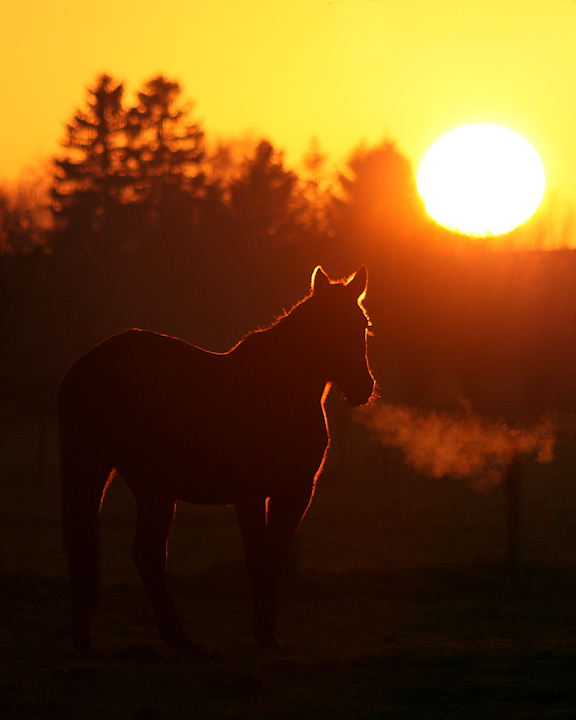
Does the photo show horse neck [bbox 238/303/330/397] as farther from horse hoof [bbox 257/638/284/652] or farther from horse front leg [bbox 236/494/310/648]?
horse hoof [bbox 257/638/284/652]

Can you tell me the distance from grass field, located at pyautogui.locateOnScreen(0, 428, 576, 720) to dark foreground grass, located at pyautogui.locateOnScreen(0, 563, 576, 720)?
2 centimetres

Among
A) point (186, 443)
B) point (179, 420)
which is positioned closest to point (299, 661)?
point (186, 443)

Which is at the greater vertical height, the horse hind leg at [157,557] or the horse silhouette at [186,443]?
the horse silhouette at [186,443]

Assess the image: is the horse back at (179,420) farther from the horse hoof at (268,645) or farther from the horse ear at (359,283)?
the horse hoof at (268,645)

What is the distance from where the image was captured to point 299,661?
26.3ft

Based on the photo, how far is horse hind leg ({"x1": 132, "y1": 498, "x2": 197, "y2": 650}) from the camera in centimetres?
833

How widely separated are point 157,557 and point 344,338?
8.20ft

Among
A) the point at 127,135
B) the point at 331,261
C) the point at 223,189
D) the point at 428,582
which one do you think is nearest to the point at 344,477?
the point at 331,261

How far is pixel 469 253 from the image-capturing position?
94.7 feet

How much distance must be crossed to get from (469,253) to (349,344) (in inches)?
820

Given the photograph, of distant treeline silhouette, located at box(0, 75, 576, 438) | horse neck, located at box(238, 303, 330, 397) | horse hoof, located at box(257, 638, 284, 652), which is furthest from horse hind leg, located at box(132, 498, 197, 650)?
distant treeline silhouette, located at box(0, 75, 576, 438)

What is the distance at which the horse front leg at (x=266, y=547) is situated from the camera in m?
8.52

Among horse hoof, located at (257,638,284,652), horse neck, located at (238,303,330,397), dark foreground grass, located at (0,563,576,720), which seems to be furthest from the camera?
horse neck, located at (238,303,330,397)

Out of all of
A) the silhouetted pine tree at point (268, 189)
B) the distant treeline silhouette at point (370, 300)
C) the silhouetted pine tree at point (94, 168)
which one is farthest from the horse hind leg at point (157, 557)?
the silhouetted pine tree at point (94, 168)
